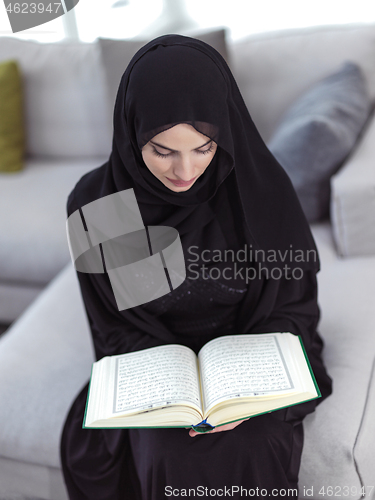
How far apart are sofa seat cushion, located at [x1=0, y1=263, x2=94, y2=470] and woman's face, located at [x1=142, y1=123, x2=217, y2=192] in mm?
651

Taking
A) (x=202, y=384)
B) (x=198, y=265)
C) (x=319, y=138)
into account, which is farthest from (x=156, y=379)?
(x=319, y=138)

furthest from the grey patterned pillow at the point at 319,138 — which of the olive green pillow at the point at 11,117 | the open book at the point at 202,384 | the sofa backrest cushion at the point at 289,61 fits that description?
the olive green pillow at the point at 11,117

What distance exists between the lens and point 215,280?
3.41ft

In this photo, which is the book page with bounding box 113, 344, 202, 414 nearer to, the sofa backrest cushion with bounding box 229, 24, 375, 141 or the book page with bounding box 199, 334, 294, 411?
the book page with bounding box 199, 334, 294, 411

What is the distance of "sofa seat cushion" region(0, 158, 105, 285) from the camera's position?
6.06 ft

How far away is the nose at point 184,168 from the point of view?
80 cm

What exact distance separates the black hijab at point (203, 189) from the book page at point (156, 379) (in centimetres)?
13

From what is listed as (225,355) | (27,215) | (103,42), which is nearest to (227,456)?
(225,355)

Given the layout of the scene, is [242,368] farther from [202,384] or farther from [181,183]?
[181,183]

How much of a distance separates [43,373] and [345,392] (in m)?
0.76

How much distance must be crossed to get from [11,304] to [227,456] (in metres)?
1.40

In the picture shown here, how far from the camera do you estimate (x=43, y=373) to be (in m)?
1.24

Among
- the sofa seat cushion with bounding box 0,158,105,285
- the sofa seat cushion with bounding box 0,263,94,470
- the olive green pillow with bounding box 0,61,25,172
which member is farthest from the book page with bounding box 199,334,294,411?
the olive green pillow with bounding box 0,61,25,172

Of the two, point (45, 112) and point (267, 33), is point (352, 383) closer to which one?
point (267, 33)
